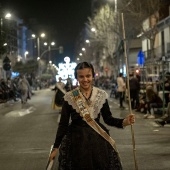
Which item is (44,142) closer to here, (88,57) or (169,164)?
(169,164)

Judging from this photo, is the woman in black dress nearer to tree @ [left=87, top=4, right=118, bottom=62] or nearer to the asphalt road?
the asphalt road

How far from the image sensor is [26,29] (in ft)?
380

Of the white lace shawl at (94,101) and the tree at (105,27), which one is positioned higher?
the tree at (105,27)

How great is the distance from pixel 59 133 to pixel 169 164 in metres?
4.31

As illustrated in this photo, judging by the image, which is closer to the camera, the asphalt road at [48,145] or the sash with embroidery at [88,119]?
the sash with embroidery at [88,119]

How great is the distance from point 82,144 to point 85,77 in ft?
2.27

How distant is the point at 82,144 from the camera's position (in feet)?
15.0

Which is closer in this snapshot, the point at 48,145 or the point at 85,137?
the point at 85,137

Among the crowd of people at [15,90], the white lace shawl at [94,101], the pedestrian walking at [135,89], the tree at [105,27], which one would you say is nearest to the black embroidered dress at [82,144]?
the white lace shawl at [94,101]

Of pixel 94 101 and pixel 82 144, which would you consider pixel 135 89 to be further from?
pixel 82 144

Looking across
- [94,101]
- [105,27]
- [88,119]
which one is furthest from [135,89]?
[105,27]

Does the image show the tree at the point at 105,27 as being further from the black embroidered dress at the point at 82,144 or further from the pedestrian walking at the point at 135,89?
the black embroidered dress at the point at 82,144

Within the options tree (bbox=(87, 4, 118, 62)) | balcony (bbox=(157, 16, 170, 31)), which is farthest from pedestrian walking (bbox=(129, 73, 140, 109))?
tree (bbox=(87, 4, 118, 62))

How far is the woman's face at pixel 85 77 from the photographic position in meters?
4.75
